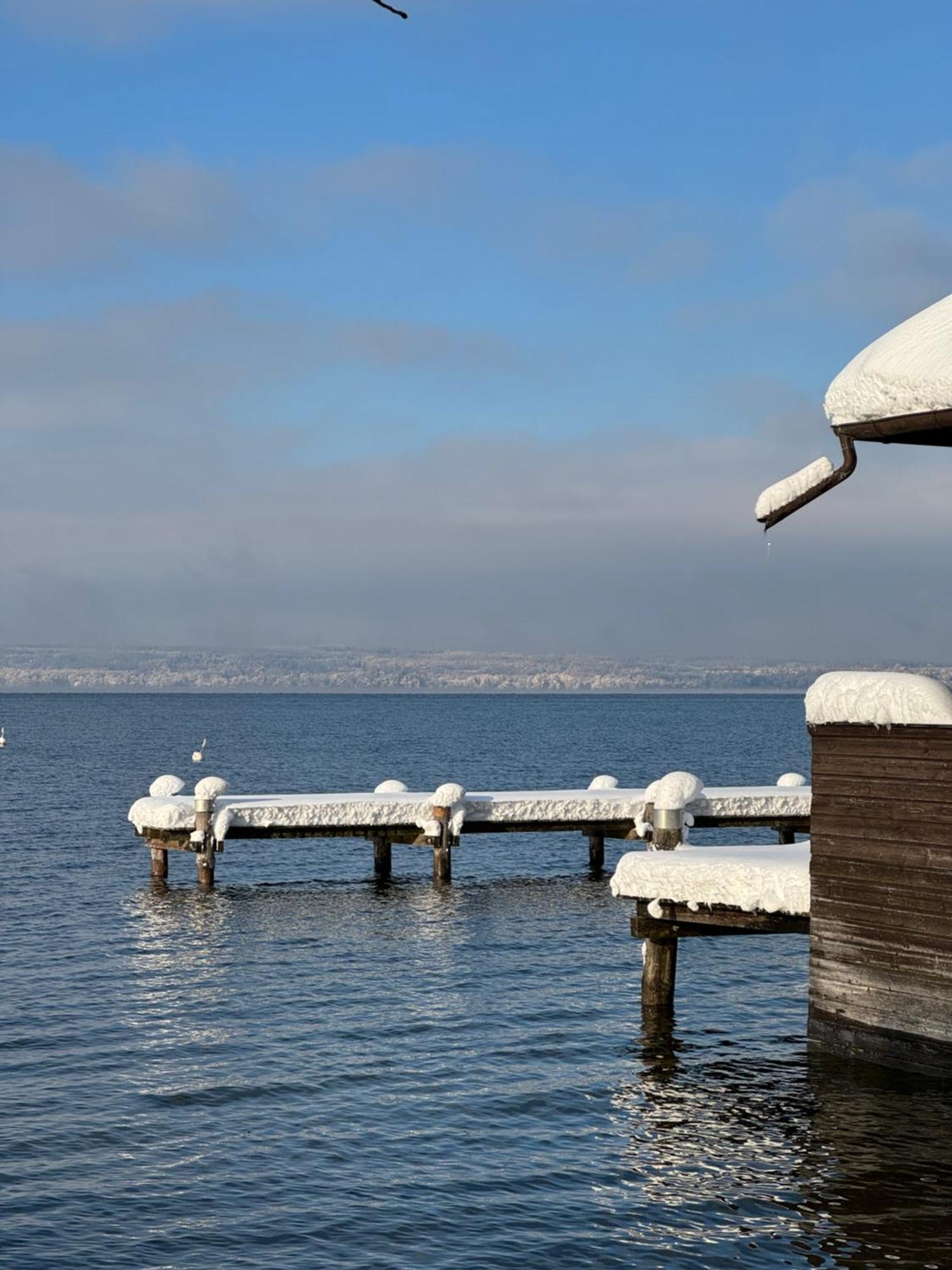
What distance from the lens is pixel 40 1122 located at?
15547 mm

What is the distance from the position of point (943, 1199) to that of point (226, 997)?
36.9 ft

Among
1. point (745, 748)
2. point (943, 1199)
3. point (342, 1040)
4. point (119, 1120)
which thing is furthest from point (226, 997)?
point (745, 748)

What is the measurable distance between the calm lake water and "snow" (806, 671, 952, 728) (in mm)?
3672

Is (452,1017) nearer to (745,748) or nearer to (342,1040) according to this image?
(342,1040)

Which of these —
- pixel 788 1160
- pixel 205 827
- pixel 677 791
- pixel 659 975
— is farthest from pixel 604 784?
pixel 788 1160

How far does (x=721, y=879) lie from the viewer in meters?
17.1

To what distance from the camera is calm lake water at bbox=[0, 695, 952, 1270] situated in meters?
12.5

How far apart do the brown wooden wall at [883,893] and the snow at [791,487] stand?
93.0 inches

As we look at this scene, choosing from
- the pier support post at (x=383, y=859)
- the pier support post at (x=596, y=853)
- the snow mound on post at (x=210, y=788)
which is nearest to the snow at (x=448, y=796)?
the pier support post at (x=383, y=859)

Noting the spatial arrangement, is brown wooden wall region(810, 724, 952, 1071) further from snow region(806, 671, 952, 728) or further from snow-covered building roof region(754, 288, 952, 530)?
snow-covered building roof region(754, 288, 952, 530)

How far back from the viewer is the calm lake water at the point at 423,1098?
12.5 meters

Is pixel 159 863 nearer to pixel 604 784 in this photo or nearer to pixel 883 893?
pixel 604 784

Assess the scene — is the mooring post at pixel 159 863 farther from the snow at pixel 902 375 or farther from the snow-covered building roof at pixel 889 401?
the snow at pixel 902 375

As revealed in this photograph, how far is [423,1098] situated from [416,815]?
15.9 metres
